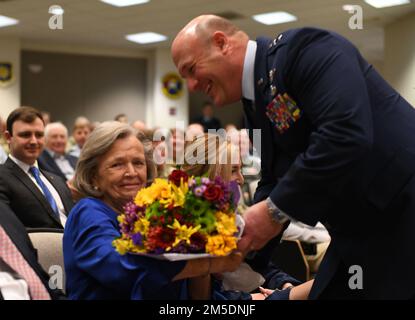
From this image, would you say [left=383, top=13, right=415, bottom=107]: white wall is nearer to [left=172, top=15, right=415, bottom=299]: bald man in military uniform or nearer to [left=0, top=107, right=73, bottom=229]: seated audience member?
[left=0, top=107, right=73, bottom=229]: seated audience member

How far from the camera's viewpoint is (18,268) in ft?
5.54

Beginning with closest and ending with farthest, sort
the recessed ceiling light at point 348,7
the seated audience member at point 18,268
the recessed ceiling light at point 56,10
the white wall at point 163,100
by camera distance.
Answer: the seated audience member at point 18,268 → the recessed ceiling light at point 56,10 → the recessed ceiling light at point 348,7 → the white wall at point 163,100

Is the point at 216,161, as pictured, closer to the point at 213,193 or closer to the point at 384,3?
the point at 213,193

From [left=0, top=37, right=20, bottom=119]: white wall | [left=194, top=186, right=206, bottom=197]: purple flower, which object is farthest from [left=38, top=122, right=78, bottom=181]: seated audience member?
[left=0, top=37, right=20, bottom=119]: white wall

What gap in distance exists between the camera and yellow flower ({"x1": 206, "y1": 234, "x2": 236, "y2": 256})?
1.22 m

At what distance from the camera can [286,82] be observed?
1307 mm

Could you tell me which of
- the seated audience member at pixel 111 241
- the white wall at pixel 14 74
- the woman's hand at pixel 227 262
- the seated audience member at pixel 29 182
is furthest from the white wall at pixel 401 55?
the woman's hand at pixel 227 262

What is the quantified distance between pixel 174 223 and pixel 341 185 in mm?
385

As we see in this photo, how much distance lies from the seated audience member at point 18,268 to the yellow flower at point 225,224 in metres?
0.62

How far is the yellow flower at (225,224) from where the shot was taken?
1.23m

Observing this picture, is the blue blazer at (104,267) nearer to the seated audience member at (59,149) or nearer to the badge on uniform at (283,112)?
the badge on uniform at (283,112)

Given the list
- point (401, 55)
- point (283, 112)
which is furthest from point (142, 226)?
point (401, 55)
